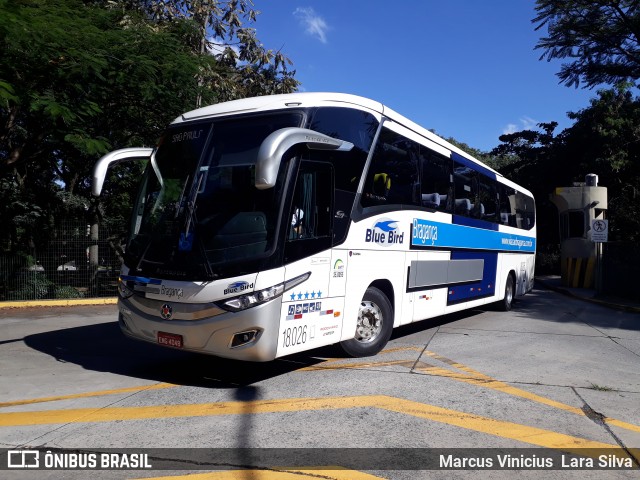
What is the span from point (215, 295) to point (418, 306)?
13.7ft

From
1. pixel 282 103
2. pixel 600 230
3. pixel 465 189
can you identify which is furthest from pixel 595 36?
pixel 282 103

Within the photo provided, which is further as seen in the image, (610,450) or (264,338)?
(264,338)

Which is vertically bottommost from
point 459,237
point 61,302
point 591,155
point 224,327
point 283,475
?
point 61,302

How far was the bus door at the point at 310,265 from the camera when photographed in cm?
614

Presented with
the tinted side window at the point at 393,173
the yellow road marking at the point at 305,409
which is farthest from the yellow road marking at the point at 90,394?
the tinted side window at the point at 393,173

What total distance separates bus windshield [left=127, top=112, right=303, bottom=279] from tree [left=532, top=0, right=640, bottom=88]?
55.6 feet

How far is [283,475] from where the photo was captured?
4027 mm

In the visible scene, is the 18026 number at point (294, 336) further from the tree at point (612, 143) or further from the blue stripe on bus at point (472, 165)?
the tree at point (612, 143)

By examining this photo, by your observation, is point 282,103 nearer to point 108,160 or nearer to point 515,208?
point 108,160

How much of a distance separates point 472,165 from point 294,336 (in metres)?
7.20

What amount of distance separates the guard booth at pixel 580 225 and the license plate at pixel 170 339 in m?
20.1

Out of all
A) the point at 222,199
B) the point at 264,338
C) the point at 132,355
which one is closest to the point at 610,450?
the point at 264,338

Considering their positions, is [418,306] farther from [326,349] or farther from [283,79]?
Answer: [283,79]

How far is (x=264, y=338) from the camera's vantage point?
19.2 ft
